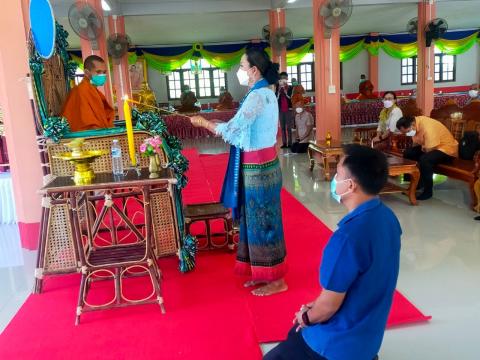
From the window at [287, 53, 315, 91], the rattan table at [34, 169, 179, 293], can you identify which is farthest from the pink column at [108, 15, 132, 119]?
the window at [287, 53, 315, 91]

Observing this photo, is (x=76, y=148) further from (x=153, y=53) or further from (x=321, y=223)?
(x=153, y=53)

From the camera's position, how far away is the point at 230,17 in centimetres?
1216

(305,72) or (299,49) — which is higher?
(299,49)

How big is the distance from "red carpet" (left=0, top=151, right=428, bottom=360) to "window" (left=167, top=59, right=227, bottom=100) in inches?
534

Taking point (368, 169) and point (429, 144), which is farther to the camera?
point (429, 144)

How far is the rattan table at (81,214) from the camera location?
8.52ft

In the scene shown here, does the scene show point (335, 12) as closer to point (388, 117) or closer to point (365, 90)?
point (388, 117)

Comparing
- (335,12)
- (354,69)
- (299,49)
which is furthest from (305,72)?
(335,12)

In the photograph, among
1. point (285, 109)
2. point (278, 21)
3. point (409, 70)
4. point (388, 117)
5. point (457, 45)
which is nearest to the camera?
point (388, 117)

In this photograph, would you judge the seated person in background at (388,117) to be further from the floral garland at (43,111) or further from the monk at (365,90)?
the monk at (365,90)

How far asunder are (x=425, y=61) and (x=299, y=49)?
724cm

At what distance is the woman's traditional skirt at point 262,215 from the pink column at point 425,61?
24.5 ft

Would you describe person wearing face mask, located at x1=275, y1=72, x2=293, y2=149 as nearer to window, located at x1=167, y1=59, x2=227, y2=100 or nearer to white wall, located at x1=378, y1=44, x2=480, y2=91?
window, located at x1=167, y1=59, x2=227, y2=100

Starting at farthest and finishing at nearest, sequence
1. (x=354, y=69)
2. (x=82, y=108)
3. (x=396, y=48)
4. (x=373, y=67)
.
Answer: (x=354, y=69), (x=373, y=67), (x=396, y=48), (x=82, y=108)
